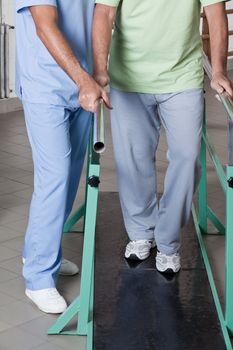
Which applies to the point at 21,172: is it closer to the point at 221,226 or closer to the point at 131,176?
the point at 221,226

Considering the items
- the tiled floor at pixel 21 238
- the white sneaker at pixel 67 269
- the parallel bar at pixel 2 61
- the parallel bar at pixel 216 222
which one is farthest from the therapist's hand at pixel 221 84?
the parallel bar at pixel 2 61

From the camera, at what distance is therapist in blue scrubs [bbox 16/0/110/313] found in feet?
11.3

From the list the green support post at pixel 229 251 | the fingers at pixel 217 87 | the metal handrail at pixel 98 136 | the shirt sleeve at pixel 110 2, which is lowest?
the green support post at pixel 229 251

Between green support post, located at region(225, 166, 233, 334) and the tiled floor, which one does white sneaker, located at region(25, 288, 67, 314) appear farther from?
green support post, located at region(225, 166, 233, 334)

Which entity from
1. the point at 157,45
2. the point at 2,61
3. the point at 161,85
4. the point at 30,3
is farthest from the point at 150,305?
the point at 2,61

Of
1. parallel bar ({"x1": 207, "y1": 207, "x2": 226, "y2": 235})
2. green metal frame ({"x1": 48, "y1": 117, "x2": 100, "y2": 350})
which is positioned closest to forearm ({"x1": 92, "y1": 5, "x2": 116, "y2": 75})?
green metal frame ({"x1": 48, "y1": 117, "x2": 100, "y2": 350})

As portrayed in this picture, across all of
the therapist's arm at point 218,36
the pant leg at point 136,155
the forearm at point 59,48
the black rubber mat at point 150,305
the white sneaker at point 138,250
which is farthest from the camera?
the white sneaker at point 138,250

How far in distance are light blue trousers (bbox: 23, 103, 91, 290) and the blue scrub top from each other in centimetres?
5

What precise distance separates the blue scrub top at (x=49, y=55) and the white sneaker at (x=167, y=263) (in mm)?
793

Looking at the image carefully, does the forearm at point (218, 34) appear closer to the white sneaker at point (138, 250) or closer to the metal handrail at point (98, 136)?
the metal handrail at point (98, 136)

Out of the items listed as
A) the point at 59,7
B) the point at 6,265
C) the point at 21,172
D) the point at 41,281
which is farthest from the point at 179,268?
the point at 21,172

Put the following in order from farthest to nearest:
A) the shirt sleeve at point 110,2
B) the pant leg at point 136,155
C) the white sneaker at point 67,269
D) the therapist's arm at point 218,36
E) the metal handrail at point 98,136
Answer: the white sneaker at point 67,269
the pant leg at point 136,155
the therapist's arm at point 218,36
the shirt sleeve at point 110,2
the metal handrail at point 98,136

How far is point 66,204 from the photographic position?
3693 millimetres

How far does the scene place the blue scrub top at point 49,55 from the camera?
3.45 meters
